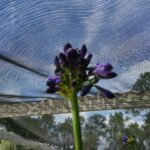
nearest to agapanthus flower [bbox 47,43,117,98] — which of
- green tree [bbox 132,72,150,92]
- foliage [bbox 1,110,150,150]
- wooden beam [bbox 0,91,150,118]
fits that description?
green tree [bbox 132,72,150,92]

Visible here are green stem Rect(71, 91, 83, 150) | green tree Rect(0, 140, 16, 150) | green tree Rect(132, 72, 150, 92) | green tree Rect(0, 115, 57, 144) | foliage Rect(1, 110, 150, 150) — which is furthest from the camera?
foliage Rect(1, 110, 150, 150)

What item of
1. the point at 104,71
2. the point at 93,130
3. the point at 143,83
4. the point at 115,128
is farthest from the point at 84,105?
the point at 104,71

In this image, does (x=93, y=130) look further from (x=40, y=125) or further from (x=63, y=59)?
(x=63, y=59)

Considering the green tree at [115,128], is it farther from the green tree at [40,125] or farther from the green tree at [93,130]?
the green tree at [40,125]

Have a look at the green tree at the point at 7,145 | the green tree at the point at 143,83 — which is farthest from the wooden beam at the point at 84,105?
the green tree at the point at 7,145

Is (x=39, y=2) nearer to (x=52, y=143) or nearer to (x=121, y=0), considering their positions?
(x=121, y=0)

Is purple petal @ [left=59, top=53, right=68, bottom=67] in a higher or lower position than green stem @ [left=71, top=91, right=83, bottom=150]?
higher

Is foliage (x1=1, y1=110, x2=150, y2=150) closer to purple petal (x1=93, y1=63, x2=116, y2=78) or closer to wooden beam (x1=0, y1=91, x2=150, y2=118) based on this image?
wooden beam (x1=0, y1=91, x2=150, y2=118)
